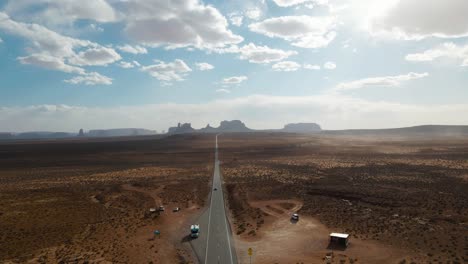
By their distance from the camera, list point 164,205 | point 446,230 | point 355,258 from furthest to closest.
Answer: point 164,205 → point 446,230 → point 355,258

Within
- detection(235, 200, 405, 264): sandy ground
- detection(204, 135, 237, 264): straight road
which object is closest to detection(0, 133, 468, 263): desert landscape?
detection(235, 200, 405, 264): sandy ground

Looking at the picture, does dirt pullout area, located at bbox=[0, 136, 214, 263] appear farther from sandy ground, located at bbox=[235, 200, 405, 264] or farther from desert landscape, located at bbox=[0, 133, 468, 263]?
sandy ground, located at bbox=[235, 200, 405, 264]

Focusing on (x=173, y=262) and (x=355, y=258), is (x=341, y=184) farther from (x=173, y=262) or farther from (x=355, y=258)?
(x=173, y=262)

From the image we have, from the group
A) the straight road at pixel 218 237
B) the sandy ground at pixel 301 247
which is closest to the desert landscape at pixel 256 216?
the sandy ground at pixel 301 247

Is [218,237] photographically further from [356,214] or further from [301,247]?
[356,214]

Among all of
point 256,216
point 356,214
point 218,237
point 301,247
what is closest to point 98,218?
point 218,237

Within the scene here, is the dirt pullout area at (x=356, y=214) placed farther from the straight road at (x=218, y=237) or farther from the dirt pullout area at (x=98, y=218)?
the dirt pullout area at (x=98, y=218)

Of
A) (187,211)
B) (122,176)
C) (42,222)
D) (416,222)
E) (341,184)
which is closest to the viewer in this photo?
(416,222)

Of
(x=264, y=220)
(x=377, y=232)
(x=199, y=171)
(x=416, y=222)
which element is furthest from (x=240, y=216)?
(x=199, y=171)
